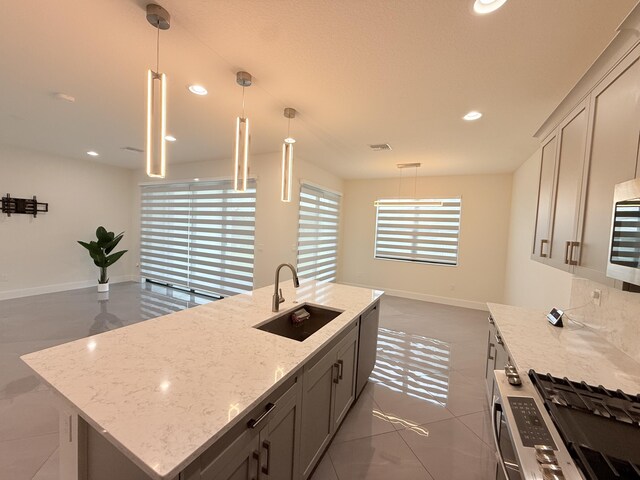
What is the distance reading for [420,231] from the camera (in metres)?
5.88

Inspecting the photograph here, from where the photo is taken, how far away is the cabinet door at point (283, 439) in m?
1.09

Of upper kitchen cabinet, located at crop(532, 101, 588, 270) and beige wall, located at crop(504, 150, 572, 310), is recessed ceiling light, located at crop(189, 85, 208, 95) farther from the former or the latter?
beige wall, located at crop(504, 150, 572, 310)

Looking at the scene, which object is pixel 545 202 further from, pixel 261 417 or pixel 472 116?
pixel 261 417

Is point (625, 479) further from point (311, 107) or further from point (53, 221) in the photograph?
point (53, 221)

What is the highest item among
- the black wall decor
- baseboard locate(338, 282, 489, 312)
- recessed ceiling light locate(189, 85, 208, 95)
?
recessed ceiling light locate(189, 85, 208, 95)

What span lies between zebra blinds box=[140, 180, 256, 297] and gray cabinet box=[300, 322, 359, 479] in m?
3.28

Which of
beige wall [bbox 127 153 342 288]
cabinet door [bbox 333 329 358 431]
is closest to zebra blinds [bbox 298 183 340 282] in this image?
beige wall [bbox 127 153 342 288]

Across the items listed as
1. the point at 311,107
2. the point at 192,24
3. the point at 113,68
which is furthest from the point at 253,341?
the point at 113,68

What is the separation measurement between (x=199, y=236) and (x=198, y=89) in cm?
376

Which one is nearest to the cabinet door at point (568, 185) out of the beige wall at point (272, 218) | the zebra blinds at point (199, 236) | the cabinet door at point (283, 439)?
the cabinet door at point (283, 439)

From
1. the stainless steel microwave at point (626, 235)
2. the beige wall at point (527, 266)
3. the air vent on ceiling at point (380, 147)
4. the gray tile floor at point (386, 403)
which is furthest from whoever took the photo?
the air vent on ceiling at point (380, 147)

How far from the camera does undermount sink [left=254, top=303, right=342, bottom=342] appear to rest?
6.49ft

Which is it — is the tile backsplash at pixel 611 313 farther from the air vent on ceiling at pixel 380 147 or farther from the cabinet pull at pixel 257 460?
the air vent on ceiling at pixel 380 147

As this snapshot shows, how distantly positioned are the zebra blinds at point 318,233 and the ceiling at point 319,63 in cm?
188
